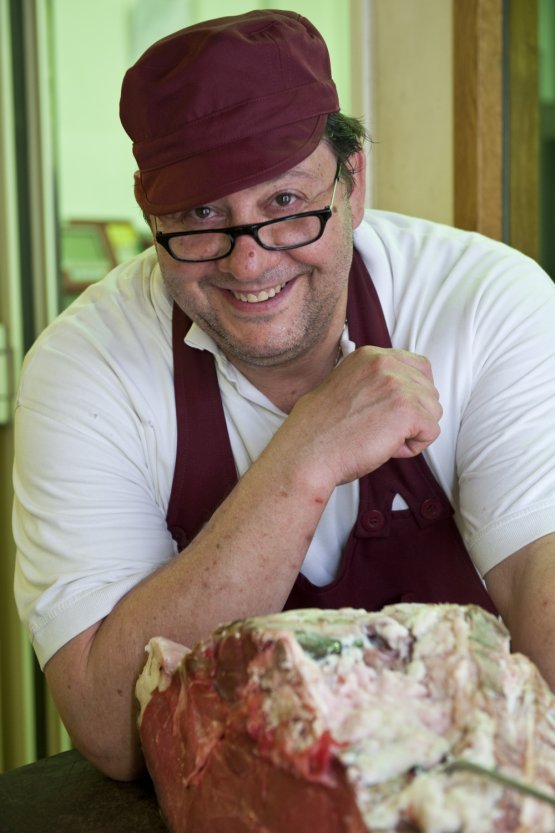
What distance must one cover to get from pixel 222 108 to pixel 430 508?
634mm

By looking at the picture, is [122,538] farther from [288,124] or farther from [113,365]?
[288,124]

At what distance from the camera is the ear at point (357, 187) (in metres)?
1.58

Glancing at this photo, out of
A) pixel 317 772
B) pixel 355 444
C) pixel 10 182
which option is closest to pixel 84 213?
pixel 10 182

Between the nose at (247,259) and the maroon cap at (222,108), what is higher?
the maroon cap at (222,108)

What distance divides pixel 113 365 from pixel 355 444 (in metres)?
0.41

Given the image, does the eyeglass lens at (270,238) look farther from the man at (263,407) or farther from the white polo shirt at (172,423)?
the white polo shirt at (172,423)

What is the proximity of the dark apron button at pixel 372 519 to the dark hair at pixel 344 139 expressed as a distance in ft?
1.56

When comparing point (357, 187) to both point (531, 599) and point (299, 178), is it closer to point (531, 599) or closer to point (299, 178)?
point (299, 178)

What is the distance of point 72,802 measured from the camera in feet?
→ 4.01

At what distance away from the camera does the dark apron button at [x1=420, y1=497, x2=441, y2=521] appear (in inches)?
59.4

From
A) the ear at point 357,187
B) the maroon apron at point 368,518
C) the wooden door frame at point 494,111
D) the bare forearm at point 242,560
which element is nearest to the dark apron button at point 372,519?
the maroon apron at point 368,518

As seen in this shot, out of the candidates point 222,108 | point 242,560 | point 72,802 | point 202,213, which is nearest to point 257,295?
point 202,213

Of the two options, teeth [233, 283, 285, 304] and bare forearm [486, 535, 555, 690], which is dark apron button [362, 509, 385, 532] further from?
teeth [233, 283, 285, 304]

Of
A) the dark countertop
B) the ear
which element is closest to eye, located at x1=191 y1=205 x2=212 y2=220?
the ear
